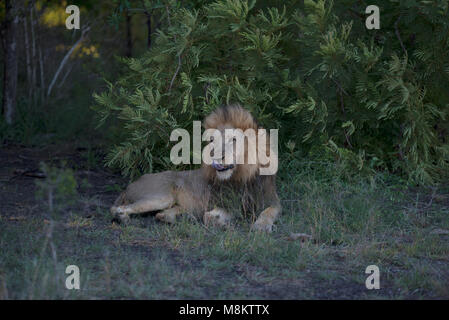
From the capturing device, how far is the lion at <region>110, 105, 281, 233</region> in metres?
5.43

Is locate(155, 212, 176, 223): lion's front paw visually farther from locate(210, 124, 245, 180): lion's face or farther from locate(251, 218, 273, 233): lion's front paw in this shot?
locate(251, 218, 273, 233): lion's front paw

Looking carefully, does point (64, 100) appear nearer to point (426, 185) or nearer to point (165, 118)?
point (165, 118)

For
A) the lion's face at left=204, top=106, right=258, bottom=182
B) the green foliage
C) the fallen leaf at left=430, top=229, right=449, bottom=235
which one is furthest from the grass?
the green foliage

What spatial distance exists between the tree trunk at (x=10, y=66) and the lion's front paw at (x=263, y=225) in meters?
5.39

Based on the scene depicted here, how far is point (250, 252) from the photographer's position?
14.9ft

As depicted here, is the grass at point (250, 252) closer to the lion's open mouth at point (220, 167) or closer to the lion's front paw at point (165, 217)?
the lion's front paw at point (165, 217)

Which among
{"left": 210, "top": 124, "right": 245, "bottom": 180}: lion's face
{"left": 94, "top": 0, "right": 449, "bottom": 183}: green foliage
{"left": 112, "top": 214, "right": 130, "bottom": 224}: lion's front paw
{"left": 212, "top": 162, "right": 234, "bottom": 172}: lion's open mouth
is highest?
{"left": 94, "top": 0, "right": 449, "bottom": 183}: green foliage

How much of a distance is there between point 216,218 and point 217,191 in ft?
0.88

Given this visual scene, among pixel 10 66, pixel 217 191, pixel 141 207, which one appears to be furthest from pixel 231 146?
pixel 10 66

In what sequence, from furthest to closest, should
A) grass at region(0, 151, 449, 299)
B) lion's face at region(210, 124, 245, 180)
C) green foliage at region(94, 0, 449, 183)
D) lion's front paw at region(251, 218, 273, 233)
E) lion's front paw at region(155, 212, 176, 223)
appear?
green foliage at region(94, 0, 449, 183), lion's front paw at region(155, 212, 176, 223), lion's face at region(210, 124, 245, 180), lion's front paw at region(251, 218, 273, 233), grass at region(0, 151, 449, 299)

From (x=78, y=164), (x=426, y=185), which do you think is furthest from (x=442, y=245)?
(x=78, y=164)

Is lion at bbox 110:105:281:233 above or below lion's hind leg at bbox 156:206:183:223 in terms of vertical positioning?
above

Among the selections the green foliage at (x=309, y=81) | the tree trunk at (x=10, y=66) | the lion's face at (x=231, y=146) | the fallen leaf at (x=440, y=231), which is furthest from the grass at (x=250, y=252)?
the tree trunk at (x=10, y=66)

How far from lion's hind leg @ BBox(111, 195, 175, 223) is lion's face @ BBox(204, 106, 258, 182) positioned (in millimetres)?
511
